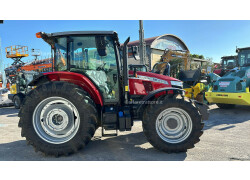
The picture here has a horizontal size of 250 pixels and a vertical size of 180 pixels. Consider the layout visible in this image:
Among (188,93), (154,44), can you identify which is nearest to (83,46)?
(188,93)

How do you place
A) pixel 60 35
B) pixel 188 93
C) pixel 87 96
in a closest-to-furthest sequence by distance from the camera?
pixel 87 96 → pixel 60 35 → pixel 188 93

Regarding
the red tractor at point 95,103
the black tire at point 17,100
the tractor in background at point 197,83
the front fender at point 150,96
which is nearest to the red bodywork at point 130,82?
the red tractor at point 95,103

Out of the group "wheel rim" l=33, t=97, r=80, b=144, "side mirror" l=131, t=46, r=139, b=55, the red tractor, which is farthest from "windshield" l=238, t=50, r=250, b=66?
"wheel rim" l=33, t=97, r=80, b=144

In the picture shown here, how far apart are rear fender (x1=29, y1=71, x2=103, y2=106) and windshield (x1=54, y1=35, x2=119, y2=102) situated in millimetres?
154

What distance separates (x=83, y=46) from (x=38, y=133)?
5.85 ft

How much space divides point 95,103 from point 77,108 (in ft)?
1.43

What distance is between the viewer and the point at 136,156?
287cm

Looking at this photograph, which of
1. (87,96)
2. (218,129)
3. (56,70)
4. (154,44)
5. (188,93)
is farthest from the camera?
(154,44)

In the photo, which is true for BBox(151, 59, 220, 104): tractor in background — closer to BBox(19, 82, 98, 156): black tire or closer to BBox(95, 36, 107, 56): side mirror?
BBox(95, 36, 107, 56): side mirror

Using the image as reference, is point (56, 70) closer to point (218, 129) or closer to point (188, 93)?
point (218, 129)

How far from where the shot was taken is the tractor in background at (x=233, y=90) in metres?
5.72

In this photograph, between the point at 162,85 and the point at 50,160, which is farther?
the point at 162,85

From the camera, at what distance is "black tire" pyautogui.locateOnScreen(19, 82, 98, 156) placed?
9.34ft

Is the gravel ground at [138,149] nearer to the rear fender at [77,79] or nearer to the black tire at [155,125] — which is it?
the black tire at [155,125]
